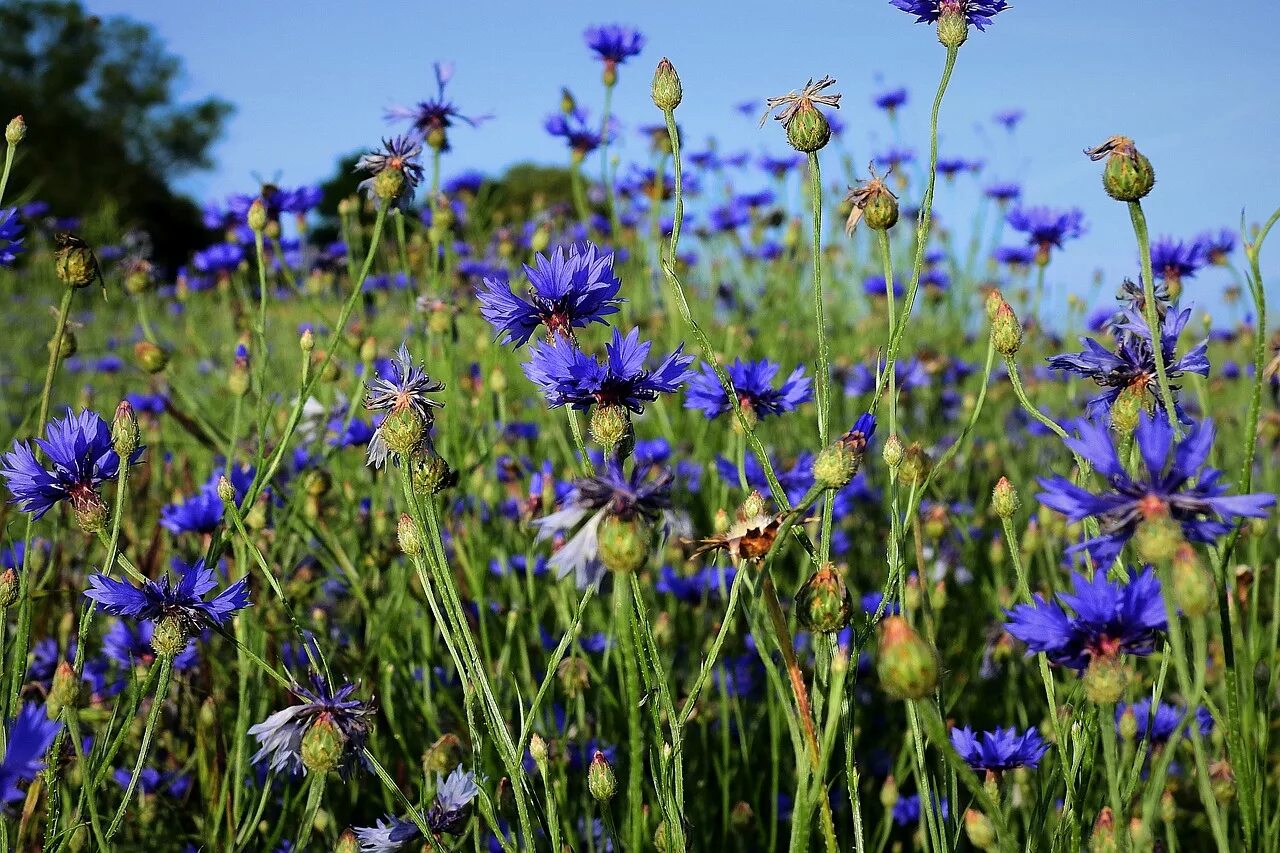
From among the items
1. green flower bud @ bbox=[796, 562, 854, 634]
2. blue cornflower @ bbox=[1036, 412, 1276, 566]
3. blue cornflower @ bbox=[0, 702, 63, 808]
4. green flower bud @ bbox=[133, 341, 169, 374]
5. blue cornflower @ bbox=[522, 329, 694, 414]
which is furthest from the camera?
green flower bud @ bbox=[133, 341, 169, 374]

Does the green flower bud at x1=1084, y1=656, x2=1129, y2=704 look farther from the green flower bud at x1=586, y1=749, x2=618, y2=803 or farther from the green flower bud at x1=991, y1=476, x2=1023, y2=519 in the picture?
the green flower bud at x1=586, y1=749, x2=618, y2=803

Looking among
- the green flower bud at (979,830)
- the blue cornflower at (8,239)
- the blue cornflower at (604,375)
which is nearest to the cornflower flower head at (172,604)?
the blue cornflower at (604,375)

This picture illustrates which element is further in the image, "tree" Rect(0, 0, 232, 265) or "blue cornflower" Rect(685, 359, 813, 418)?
"tree" Rect(0, 0, 232, 265)

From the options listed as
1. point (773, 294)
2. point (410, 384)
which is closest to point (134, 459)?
point (410, 384)

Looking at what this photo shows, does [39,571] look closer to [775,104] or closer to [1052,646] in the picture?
[775,104]

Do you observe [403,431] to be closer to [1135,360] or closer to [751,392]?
[751,392]

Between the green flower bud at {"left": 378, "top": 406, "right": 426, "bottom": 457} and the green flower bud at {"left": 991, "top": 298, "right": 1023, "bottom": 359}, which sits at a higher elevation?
the green flower bud at {"left": 991, "top": 298, "right": 1023, "bottom": 359}

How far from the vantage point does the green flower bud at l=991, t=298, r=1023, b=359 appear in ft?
3.49

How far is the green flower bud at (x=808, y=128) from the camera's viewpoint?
3.22 ft

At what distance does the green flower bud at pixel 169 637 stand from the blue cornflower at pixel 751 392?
0.62 metres

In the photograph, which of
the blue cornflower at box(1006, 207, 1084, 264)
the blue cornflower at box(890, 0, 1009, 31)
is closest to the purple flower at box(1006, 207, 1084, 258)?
the blue cornflower at box(1006, 207, 1084, 264)

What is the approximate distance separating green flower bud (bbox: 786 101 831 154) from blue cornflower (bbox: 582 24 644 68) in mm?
1513

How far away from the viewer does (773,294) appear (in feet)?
11.5

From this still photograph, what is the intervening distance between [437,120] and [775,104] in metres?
0.95
